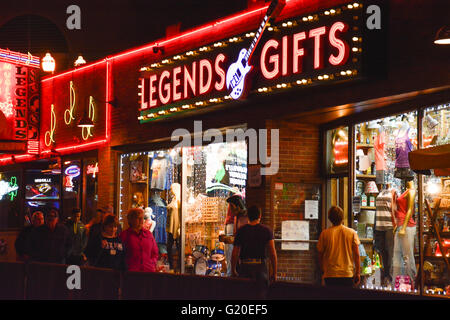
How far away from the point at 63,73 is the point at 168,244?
7.17 meters

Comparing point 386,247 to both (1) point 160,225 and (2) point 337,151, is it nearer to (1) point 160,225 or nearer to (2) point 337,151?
(2) point 337,151

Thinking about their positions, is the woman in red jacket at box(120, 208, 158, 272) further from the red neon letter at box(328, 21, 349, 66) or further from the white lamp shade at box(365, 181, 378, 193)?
the white lamp shade at box(365, 181, 378, 193)

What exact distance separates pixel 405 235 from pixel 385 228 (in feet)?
2.15

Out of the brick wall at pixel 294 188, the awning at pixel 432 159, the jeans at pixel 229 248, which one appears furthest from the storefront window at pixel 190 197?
the awning at pixel 432 159

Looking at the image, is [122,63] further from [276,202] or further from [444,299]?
[444,299]

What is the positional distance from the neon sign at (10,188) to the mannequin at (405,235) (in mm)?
15790

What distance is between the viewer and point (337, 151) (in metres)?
15.1

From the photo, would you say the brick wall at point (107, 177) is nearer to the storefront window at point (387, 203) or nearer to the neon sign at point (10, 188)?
the neon sign at point (10, 188)

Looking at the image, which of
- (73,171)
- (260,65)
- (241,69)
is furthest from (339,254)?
(73,171)

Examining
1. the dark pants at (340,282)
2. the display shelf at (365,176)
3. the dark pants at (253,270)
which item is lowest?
the dark pants at (340,282)

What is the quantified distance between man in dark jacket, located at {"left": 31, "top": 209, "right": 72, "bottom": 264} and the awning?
698 centimetres

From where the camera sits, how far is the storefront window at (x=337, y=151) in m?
14.8

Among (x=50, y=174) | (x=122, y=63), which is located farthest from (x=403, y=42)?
(x=50, y=174)

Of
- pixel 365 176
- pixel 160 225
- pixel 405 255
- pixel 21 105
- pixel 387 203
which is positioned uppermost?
pixel 21 105
